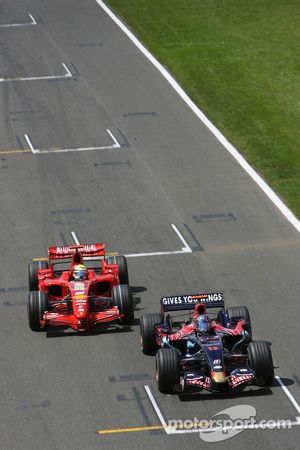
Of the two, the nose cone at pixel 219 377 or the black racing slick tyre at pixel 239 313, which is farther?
the black racing slick tyre at pixel 239 313

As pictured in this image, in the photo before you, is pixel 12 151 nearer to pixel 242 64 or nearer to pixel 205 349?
pixel 242 64

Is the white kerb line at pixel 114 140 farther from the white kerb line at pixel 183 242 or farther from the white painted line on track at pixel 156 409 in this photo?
the white painted line on track at pixel 156 409

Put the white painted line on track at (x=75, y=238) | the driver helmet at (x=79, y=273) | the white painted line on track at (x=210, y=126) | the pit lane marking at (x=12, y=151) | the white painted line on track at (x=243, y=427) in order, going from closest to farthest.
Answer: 1. the white painted line on track at (x=243, y=427)
2. the driver helmet at (x=79, y=273)
3. the white painted line on track at (x=75, y=238)
4. the white painted line on track at (x=210, y=126)
5. the pit lane marking at (x=12, y=151)

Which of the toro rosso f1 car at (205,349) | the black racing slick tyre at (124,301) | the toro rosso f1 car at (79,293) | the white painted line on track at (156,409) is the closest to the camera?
the white painted line on track at (156,409)

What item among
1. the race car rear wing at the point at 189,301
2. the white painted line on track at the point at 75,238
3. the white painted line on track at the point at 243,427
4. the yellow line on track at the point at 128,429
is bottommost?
the white painted line on track at the point at 75,238

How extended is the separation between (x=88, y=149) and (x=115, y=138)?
145 cm

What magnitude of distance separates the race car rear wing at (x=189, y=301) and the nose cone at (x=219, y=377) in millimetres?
2796

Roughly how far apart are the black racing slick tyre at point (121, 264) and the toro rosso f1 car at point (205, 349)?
305cm

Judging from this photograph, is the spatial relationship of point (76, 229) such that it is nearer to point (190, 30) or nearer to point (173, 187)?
point (173, 187)

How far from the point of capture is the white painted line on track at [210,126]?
38812 millimetres

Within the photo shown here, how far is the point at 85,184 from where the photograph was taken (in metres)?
41.6
